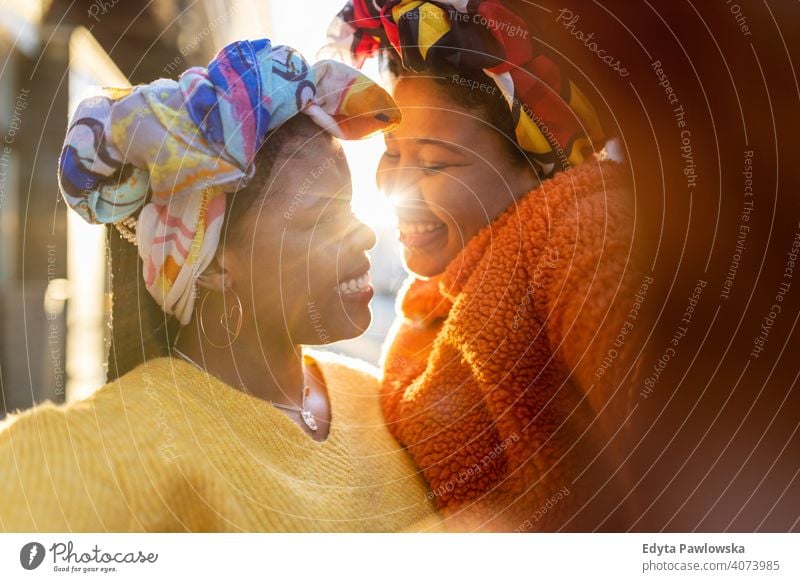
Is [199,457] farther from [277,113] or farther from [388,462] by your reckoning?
[277,113]

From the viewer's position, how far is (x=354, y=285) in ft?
2.13

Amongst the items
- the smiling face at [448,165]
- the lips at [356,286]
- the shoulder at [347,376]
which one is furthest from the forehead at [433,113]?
the shoulder at [347,376]

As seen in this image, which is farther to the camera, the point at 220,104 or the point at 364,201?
the point at 364,201

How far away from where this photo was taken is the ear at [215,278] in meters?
0.60

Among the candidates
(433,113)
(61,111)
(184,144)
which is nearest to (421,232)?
(433,113)

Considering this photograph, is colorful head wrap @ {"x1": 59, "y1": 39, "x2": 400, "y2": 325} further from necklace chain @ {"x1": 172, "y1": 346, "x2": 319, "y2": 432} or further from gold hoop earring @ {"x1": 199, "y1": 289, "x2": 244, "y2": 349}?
necklace chain @ {"x1": 172, "y1": 346, "x2": 319, "y2": 432}

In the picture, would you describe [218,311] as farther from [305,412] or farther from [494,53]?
[494,53]

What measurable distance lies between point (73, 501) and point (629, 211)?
0.53 meters

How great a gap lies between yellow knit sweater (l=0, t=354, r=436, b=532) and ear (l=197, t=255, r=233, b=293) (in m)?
0.07

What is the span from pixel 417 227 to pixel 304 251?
123mm

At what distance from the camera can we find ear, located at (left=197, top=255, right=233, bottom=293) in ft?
1.96

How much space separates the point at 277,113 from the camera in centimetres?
57
